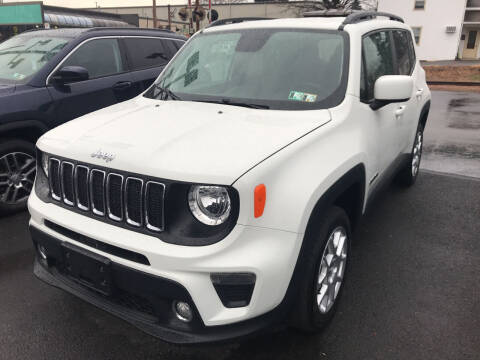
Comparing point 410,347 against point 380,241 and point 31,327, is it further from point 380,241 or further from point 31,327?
point 31,327

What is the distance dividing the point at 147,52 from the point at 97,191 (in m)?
3.84

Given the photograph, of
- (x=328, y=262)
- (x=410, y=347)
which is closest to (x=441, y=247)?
(x=410, y=347)

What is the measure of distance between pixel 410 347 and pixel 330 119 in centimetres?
144

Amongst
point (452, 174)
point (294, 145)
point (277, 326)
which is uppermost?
point (294, 145)

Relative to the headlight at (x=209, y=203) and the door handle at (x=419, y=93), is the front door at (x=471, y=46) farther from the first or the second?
the headlight at (x=209, y=203)

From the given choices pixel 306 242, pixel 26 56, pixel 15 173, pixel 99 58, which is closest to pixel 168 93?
pixel 306 242

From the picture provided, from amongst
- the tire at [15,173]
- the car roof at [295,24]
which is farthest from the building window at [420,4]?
the tire at [15,173]

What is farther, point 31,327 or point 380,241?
point 380,241

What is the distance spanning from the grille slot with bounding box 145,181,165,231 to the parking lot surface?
648 millimetres

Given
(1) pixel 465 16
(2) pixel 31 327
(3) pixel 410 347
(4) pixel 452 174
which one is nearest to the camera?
(3) pixel 410 347

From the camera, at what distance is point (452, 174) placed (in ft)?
18.8

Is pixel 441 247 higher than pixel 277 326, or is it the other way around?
pixel 277 326

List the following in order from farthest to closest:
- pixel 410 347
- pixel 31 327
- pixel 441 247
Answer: pixel 441 247 < pixel 31 327 < pixel 410 347

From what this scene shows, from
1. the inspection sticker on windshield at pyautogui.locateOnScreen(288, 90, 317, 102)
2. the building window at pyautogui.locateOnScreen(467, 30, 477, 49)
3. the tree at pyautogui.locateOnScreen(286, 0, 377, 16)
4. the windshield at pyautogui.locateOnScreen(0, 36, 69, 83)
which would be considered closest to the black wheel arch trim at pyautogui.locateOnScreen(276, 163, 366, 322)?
the inspection sticker on windshield at pyautogui.locateOnScreen(288, 90, 317, 102)
